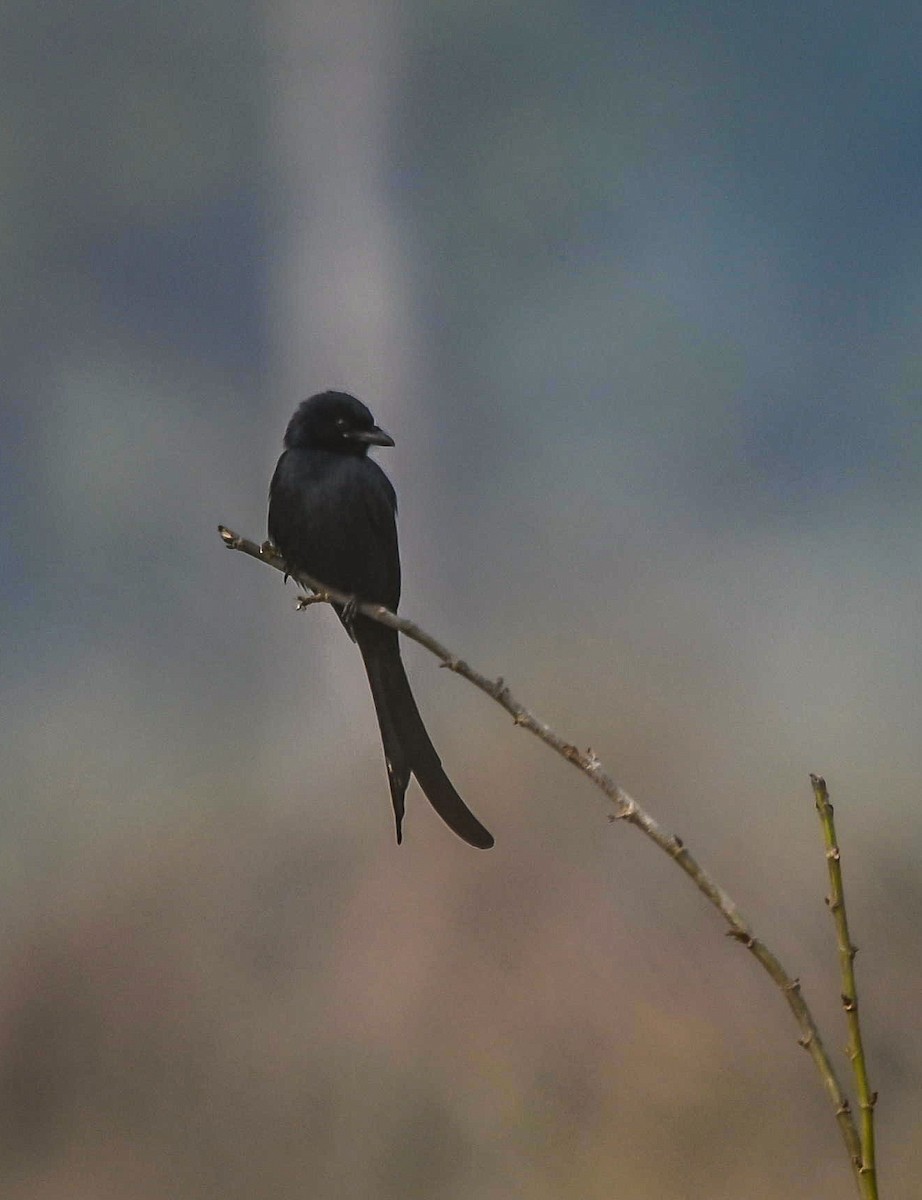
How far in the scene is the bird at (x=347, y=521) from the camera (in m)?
1.94

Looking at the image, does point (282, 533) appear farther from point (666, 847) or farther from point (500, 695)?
point (666, 847)

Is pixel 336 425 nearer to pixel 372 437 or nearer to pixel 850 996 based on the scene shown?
pixel 372 437

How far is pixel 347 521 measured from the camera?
2.03 metres

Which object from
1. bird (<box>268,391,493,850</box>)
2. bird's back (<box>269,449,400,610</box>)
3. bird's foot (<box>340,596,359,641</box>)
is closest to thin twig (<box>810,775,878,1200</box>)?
bird (<box>268,391,493,850</box>)

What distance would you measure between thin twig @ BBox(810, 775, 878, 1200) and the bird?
1.04 metres

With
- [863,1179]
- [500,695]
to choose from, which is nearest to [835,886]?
[863,1179]

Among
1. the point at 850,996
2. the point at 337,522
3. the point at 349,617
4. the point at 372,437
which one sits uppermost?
the point at 372,437

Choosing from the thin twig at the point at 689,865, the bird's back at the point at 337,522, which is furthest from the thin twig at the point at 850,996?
the bird's back at the point at 337,522

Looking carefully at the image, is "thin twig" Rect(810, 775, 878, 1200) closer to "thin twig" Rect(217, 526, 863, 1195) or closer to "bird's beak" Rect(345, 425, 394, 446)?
"thin twig" Rect(217, 526, 863, 1195)

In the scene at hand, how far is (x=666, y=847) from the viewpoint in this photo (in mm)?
874

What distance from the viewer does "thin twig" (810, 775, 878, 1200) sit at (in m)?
0.77

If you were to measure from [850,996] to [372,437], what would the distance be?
146cm

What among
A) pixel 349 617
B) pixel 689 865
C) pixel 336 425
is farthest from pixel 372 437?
pixel 689 865

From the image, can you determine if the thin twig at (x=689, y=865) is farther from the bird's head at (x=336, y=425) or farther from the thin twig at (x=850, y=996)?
the bird's head at (x=336, y=425)
